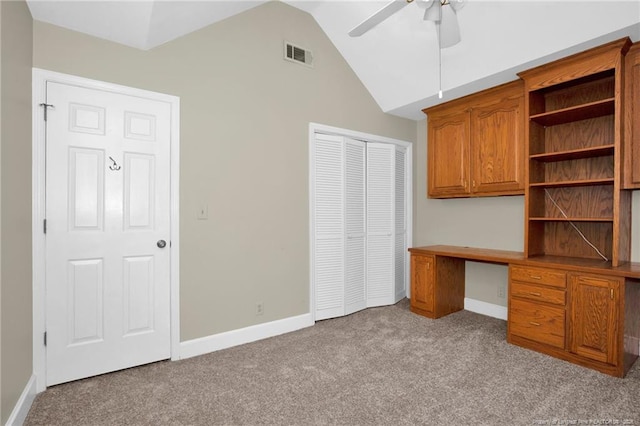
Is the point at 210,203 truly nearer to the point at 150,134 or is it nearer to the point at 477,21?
the point at 150,134

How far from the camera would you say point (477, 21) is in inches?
109

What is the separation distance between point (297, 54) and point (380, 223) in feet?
7.22

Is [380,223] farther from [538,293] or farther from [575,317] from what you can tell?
[575,317]

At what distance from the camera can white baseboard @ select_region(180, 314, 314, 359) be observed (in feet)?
8.95

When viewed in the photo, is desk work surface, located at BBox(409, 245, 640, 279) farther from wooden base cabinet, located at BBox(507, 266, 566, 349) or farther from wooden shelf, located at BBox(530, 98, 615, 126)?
wooden shelf, located at BBox(530, 98, 615, 126)

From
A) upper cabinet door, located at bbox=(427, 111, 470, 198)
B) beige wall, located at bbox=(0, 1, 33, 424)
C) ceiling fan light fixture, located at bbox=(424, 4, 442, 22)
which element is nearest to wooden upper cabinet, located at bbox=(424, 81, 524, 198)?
upper cabinet door, located at bbox=(427, 111, 470, 198)

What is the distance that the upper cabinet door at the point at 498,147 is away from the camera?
3.24 meters

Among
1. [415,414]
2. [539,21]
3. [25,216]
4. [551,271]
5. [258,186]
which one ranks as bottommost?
[415,414]

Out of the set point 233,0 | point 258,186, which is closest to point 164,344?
point 258,186

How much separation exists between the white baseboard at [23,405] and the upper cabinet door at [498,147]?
4104 mm

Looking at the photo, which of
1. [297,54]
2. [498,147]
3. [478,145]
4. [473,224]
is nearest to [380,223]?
[473,224]

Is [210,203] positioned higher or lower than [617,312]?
higher

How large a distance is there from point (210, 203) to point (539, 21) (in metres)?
3.06

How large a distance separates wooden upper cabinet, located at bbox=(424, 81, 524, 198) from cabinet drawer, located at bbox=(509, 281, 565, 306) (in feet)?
3.25
